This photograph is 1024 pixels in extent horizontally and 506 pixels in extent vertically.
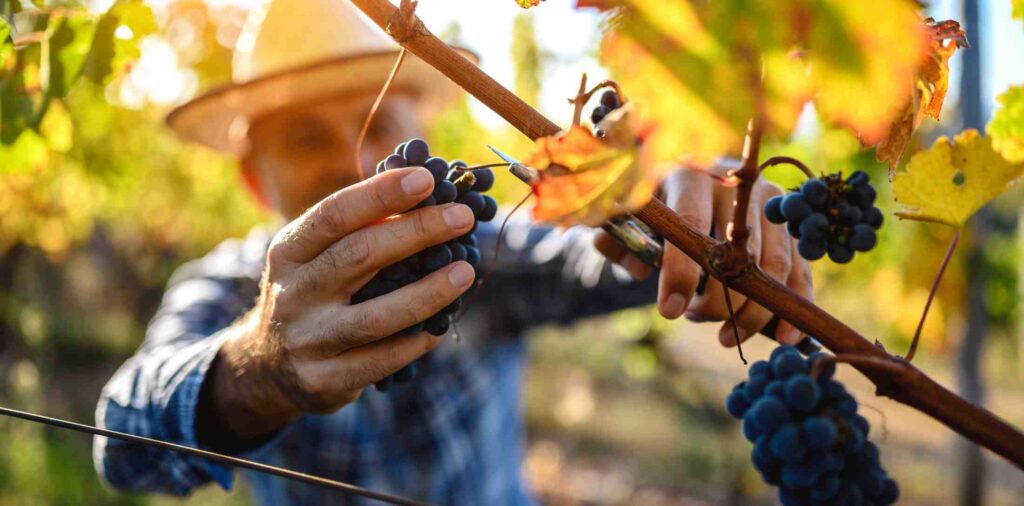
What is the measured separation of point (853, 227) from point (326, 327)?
0.54 m

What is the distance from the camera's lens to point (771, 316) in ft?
2.71

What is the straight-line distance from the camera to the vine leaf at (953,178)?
70 centimetres

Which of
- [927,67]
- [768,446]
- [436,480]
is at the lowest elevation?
[436,480]

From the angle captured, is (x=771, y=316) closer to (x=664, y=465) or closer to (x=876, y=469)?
(x=876, y=469)

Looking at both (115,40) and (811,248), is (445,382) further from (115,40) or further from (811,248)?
(811,248)

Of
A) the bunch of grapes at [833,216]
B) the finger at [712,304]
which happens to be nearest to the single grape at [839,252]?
the bunch of grapes at [833,216]

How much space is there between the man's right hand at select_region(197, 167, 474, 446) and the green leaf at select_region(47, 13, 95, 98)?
0.40 metres

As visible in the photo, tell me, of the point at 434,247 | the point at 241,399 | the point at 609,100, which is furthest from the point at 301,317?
the point at 609,100

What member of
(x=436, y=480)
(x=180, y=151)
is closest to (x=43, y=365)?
(x=180, y=151)

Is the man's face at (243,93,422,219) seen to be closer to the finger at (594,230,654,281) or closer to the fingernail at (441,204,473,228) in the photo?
the finger at (594,230,654,281)

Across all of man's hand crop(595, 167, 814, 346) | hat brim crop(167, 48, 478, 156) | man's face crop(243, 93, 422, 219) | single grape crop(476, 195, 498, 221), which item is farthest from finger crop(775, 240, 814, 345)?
man's face crop(243, 93, 422, 219)

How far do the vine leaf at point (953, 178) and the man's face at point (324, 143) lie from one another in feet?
5.84

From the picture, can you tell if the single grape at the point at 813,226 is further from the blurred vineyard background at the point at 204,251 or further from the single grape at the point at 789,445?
the blurred vineyard background at the point at 204,251

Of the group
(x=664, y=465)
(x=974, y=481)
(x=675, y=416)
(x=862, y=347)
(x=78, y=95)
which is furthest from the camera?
(x=675, y=416)
